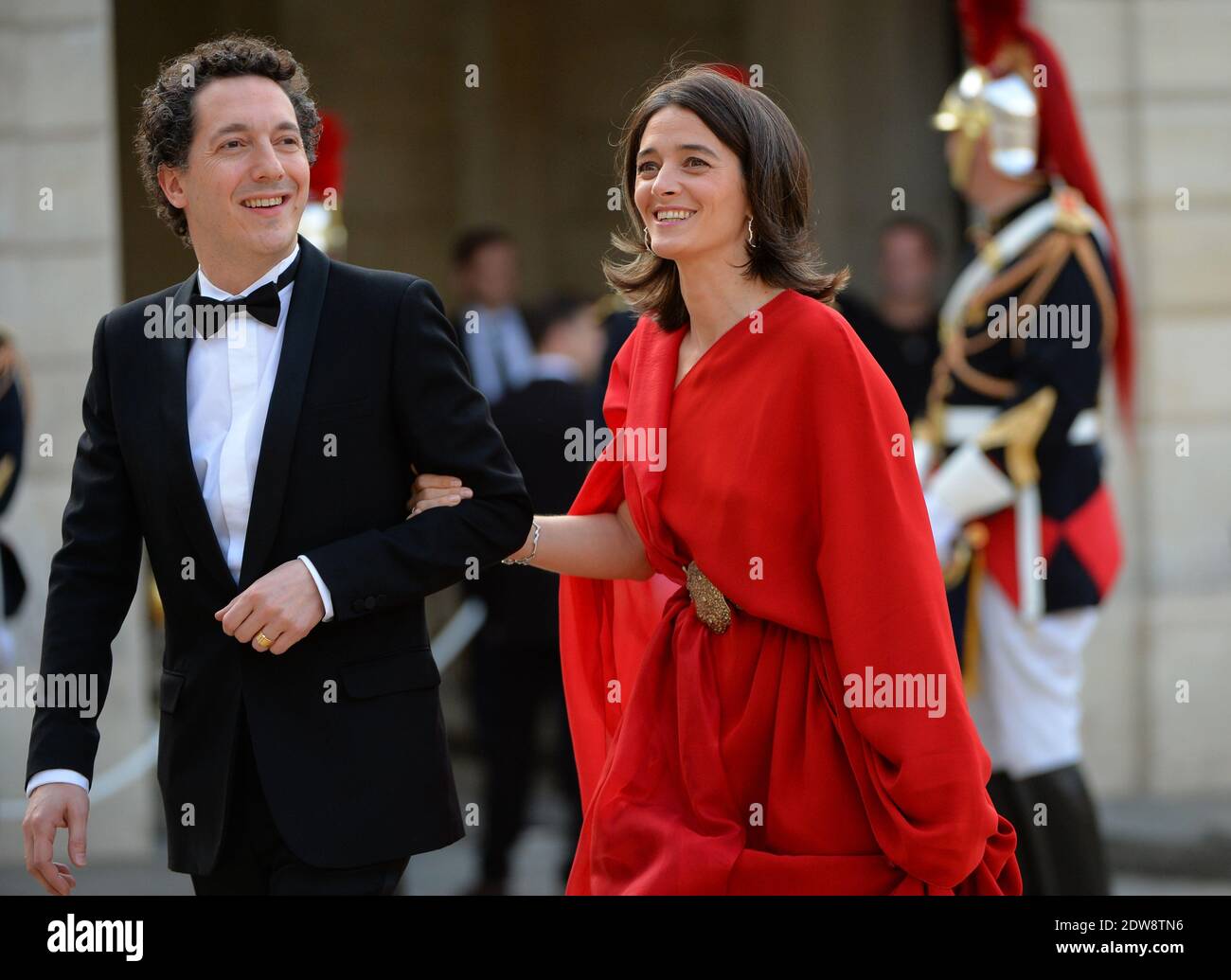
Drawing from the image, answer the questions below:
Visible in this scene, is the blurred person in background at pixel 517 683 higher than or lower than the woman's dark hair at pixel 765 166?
lower

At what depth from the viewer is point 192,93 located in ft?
10.3

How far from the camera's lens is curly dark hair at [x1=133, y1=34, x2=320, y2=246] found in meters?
3.14

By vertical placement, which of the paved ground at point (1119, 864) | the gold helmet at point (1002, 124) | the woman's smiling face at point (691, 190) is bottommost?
the paved ground at point (1119, 864)

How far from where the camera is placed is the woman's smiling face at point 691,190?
3.22 metres

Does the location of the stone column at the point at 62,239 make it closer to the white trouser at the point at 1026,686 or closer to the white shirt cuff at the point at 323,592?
the white trouser at the point at 1026,686

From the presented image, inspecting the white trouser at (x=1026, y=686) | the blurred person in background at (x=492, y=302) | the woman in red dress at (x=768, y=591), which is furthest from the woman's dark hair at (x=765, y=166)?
the blurred person in background at (x=492, y=302)

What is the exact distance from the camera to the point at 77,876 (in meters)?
7.12

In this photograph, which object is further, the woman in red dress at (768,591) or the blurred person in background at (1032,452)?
the blurred person in background at (1032,452)

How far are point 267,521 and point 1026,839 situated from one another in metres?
3.21

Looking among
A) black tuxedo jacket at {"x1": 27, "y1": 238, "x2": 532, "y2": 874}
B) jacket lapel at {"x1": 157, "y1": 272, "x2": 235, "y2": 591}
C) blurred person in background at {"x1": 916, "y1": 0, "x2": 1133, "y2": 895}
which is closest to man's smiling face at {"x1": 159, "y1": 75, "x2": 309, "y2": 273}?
black tuxedo jacket at {"x1": 27, "y1": 238, "x2": 532, "y2": 874}

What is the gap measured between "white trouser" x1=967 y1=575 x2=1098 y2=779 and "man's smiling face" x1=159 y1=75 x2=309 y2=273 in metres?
3.12

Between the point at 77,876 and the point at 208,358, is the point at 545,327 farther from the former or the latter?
the point at 208,358

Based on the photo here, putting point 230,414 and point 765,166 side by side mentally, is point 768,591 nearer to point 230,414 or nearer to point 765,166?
point 765,166

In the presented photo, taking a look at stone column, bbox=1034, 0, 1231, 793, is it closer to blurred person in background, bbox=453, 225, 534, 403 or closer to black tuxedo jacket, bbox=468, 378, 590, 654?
black tuxedo jacket, bbox=468, 378, 590, 654
